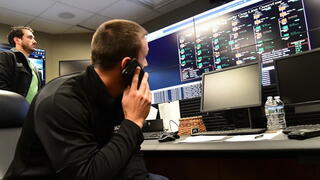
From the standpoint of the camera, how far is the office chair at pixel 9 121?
121 centimetres

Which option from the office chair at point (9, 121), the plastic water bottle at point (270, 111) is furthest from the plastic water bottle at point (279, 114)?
the office chair at point (9, 121)

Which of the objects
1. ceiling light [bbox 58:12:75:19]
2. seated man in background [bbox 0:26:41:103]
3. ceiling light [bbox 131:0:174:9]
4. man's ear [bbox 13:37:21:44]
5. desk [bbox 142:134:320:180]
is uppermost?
ceiling light [bbox 131:0:174:9]

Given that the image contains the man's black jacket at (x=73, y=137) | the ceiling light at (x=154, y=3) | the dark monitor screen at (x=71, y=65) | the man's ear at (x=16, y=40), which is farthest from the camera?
the dark monitor screen at (x=71, y=65)

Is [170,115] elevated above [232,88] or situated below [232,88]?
below

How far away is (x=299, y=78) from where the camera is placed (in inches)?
59.2

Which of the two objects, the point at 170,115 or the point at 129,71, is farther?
the point at 170,115

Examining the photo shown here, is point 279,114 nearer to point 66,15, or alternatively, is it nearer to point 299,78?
point 299,78

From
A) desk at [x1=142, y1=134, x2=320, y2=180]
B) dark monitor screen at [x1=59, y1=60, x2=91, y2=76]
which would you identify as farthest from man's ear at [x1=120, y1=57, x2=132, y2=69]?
dark monitor screen at [x1=59, y1=60, x2=91, y2=76]

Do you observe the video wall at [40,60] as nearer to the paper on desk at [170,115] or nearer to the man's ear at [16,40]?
the man's ear at [16,40]

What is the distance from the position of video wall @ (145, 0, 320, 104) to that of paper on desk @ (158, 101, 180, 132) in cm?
26

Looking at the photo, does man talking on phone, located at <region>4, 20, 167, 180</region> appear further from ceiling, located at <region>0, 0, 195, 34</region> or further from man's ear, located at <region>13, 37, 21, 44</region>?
ceiling, located at <region>0, 0, 195, 34</region>

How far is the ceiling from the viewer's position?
345 cm

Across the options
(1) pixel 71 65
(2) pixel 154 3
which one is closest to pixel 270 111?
(2) pixel 154 3

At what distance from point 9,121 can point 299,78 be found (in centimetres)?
144
